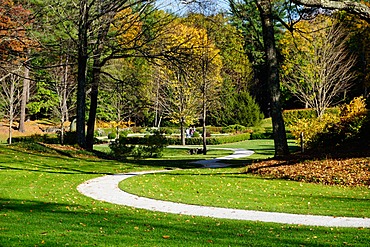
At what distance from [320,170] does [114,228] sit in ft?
27.0

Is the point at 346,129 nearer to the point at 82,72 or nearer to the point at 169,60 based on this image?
the point at 169,60

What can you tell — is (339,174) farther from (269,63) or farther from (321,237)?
(321,237)

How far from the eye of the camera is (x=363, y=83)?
1677 inches

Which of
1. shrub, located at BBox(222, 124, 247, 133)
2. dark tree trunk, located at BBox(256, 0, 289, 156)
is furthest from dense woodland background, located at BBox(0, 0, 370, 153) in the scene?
shrub, located at BBox(222, 124, 247, 133)

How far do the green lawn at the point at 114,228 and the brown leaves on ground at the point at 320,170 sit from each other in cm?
560

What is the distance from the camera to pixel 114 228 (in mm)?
6359

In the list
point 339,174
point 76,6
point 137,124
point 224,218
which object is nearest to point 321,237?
point 224,218

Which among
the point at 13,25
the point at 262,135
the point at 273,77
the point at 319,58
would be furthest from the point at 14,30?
the point at 262,135

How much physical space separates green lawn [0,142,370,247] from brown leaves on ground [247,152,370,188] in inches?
221

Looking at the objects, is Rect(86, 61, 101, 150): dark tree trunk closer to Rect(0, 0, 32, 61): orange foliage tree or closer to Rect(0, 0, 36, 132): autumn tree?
Rect(0, 0, 36, 132): autumn tree

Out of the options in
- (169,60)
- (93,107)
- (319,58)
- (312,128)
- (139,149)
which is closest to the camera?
(169,60)

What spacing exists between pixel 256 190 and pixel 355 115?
7.73 meters

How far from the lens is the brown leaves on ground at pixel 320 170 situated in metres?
12.1

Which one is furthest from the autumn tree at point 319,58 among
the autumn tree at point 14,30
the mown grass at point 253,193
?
the mown grass at point 253,193
